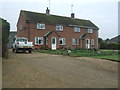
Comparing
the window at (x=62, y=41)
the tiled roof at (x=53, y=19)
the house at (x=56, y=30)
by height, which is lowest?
the window at (x=62, y=41)

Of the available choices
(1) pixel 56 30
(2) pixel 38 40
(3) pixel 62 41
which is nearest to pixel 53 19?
(1) pixel 56 30

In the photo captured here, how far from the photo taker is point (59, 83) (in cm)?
701

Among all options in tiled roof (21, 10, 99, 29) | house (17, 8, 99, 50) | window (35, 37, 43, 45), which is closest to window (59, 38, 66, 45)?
house (17, 8, 99, 50)

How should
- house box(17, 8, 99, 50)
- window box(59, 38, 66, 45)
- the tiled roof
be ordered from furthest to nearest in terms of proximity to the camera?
window box(59, 38, 66, 45) < the tiled roof < house box(17, 8, 99, 50)

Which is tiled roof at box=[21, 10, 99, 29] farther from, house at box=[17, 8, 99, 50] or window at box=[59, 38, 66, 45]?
window at box=[59, 38, 66, 45]

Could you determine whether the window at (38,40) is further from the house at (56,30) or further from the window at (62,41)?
the window at (62,41)

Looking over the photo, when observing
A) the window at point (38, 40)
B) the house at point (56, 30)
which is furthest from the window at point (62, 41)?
the window at point (38, 40)

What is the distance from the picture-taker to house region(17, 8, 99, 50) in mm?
35469

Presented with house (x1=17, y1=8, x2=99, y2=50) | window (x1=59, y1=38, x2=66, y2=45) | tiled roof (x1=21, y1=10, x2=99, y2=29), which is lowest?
window (x1=59, y1=38, x2=66, y2=45)

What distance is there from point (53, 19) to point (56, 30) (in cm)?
308

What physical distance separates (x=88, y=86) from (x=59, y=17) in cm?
3669

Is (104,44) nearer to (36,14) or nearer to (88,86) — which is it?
(36,14)

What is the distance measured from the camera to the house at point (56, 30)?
35469mm

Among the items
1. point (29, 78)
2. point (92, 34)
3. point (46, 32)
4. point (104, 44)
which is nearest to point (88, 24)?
point (92, 34)
